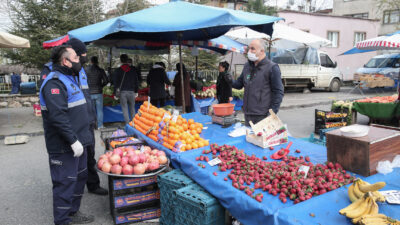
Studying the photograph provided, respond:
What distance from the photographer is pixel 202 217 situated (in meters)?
2.64

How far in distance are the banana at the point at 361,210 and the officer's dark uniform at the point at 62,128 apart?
265 cm

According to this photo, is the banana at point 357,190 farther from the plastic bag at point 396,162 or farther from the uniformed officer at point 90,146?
the uniformed officer at point 90,146

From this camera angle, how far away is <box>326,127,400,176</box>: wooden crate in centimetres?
253

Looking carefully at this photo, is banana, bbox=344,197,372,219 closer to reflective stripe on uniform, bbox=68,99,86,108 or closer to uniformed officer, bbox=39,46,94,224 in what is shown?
uniformed officer, bbox=39,46,94,224

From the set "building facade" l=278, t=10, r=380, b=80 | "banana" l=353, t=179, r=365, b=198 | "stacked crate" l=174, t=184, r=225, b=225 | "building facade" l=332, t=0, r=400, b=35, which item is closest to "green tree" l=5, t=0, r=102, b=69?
"building facade" l=278, t=10, r=380, b=80

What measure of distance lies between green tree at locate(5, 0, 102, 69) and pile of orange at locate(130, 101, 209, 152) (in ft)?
42.1

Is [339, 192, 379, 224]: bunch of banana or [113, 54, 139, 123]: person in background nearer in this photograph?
[339, 192, 379, 224]: bunch of banana

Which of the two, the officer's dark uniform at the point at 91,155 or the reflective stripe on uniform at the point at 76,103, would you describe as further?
the officer's dark uniform at the point at 91,155

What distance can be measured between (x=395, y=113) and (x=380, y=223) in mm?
6686

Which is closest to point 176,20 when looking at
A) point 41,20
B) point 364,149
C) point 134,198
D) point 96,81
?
point 134,198

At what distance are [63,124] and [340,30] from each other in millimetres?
25435

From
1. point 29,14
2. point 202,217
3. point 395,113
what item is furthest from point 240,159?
point 29,14

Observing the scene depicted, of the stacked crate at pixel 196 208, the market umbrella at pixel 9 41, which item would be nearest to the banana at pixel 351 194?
the stacked crate at pixel 196 208

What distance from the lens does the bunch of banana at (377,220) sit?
1811 mm
